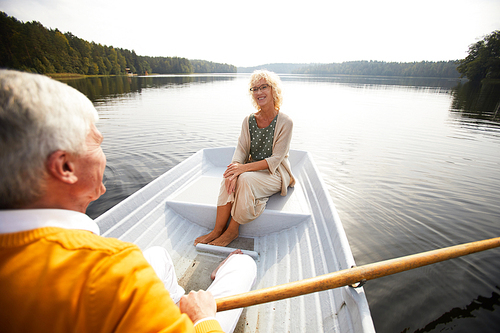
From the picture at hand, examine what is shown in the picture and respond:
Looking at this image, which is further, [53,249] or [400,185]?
[400,185]

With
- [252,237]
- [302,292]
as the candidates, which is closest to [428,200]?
[252,237]

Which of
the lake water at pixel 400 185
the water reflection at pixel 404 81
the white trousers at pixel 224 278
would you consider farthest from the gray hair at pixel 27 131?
the water reflection at pixel 404 81

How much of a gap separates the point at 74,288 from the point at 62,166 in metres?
0.32

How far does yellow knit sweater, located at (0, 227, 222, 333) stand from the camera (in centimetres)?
46

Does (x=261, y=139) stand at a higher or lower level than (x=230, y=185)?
higher

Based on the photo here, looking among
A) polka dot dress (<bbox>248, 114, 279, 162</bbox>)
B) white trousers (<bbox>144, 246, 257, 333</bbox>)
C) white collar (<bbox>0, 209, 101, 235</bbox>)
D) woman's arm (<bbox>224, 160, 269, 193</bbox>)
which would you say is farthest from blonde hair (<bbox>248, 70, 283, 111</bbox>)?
white collar (<bbox>0, 209, 101, 235</bbox>)

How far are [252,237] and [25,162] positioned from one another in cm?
219

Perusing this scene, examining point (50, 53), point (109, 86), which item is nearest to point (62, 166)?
point (109, 86)

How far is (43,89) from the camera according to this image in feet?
1.75

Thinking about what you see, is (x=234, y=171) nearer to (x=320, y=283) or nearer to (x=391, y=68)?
(x=320, y=283)

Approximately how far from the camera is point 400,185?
4.57 metres

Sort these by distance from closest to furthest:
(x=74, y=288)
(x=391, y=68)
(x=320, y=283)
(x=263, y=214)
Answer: (x=74, y=288) → (x=320, y=283) → (x=263, y=214) → (x=391, y=68)

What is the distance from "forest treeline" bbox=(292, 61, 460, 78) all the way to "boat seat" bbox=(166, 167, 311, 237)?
65.5m

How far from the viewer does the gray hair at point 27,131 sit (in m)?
0.50
